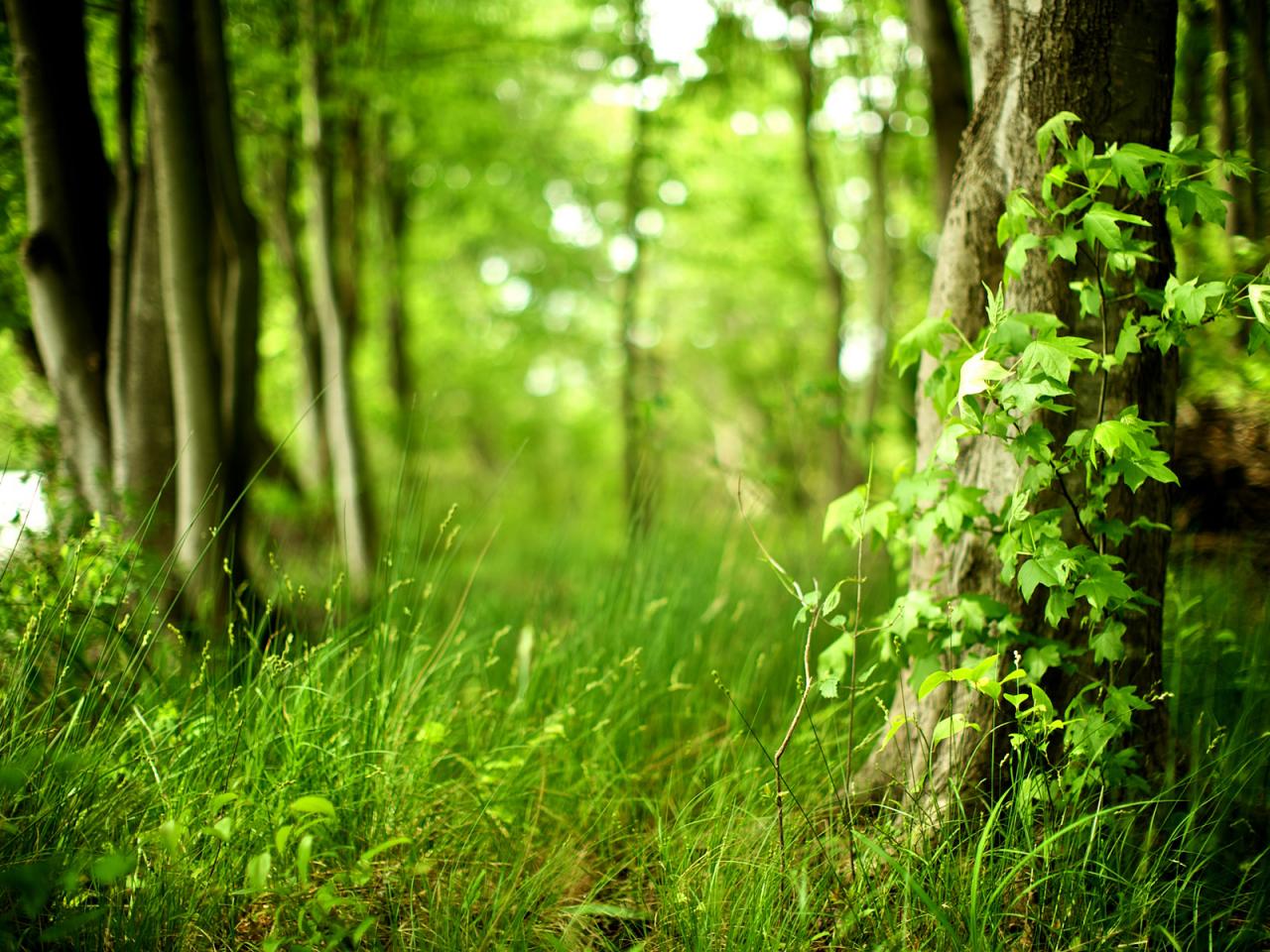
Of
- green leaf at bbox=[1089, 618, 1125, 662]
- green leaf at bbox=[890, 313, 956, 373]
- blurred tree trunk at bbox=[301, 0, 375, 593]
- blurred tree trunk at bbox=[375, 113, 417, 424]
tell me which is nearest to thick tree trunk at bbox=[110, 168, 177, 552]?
blurred tree trunk at bbox=[301, 0, 375, 593]

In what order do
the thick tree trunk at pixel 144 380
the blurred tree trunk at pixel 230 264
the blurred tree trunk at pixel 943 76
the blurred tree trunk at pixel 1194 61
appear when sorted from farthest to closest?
the blurred tree trunk at pixel 1194 61, the blurred tree trunk at pixel 943 76, the blurred tree trunk at pixel 230 264, the thick tree trunk at pixel 144 380

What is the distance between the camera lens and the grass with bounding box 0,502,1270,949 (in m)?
1.43

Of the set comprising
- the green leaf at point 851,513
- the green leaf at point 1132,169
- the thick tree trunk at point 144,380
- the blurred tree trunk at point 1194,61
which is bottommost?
the green leaf at point 851,513

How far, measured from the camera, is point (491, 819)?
1756 mm

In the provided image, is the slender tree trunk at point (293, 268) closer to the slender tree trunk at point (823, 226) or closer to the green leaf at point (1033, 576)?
the slender tree trunk at point (823, 226)

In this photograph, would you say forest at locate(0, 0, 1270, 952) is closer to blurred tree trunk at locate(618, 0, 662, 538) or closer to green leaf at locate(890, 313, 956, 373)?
green leaf at locate(890, 313, 956, 373)

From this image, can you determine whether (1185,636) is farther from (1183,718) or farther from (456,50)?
(456,50)

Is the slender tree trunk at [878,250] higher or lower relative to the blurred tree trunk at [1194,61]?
lower

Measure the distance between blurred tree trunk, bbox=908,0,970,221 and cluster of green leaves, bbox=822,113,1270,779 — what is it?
1.52m

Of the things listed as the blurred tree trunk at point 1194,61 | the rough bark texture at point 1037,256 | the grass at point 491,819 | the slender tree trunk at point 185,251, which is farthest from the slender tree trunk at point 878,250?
the slender tree trunk at point 185,251

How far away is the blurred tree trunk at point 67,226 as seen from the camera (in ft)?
8.50

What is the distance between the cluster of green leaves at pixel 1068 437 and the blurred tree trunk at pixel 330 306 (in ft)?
12.1

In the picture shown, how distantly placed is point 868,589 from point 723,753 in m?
1.37

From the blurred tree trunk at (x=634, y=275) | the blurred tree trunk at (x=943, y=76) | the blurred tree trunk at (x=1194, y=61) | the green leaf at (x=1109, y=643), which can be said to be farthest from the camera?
the blurred tree trunk at (x=634, y=275)
